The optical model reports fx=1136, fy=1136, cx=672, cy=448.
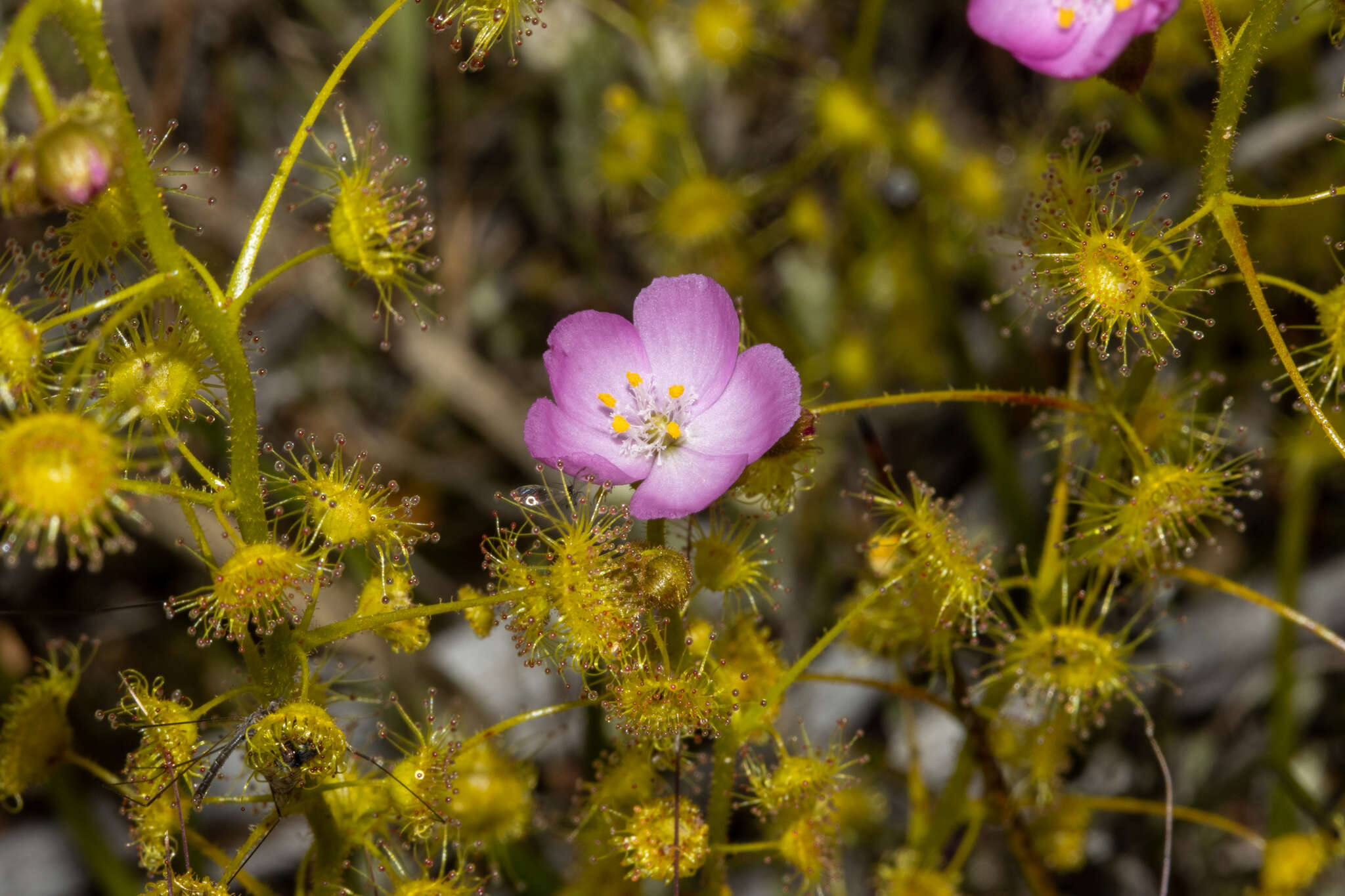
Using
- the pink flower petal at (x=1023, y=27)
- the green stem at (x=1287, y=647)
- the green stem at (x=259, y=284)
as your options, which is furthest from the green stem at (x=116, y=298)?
the green stem at (x=1287, y=647)

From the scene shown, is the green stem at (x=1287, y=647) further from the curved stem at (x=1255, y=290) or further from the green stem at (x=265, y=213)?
the green stem at (x=265, y=213)

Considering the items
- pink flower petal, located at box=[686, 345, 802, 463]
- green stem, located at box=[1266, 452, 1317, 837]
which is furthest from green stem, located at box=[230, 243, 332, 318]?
green stem, located at box=[1266, 452, 1317, 837]

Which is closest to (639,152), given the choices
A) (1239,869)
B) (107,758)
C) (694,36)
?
(694,36)

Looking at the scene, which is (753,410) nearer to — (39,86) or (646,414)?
(646,414)

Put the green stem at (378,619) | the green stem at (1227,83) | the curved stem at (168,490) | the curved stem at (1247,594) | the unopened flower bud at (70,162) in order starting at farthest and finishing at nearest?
the curved stem at (1247,594)
the green stem at (1227,83)
the green stem at (378,619)
the curved stem at (168,490)
the unopened flower bud at (70,162)

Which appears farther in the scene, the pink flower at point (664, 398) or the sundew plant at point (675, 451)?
the pink flower at point (664, 398)

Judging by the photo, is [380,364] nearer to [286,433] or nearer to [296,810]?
[286,433]
